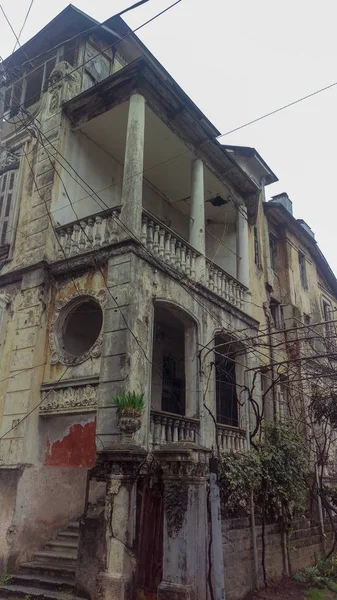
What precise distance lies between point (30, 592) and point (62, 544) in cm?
120

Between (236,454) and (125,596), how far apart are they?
3611 mm

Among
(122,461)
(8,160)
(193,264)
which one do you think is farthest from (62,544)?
(8,160)

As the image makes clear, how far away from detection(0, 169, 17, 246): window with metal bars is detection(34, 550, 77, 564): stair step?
22.2 ft

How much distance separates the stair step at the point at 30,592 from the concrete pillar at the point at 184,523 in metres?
1.85

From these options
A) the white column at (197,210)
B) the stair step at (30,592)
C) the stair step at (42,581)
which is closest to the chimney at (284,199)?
the white column at (197,210)

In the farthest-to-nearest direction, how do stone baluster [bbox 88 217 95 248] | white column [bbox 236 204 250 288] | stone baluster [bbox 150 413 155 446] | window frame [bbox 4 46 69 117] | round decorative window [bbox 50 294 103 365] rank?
white column [bbox 236 204 250 288]
window frame [bbox 4 46 69 117]
stone baluster [bbox 88 217 95 248]
round decorative window [bbox 50 294 103 365]
stone baluster [bbox 150 413 155 446]

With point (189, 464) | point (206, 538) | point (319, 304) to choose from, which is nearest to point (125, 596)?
point (206, 538)

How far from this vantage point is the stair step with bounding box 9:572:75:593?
6.66m

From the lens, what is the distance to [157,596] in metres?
5.24

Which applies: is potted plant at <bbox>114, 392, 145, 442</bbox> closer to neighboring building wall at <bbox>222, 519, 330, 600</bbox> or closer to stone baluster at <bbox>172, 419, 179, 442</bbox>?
stone baluster at <bbox>172, 419, 179, 442</bbox>

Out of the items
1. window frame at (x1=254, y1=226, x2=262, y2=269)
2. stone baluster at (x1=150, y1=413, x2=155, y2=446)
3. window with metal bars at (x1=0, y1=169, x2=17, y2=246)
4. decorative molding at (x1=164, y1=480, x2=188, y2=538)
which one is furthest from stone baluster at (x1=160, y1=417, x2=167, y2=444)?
window frame at (x1=254, y1=226, x2=262, y2=269)

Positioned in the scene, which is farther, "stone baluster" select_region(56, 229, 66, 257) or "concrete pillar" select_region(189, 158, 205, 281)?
"concrete pillar" select_region(189, 158, 205, 281)

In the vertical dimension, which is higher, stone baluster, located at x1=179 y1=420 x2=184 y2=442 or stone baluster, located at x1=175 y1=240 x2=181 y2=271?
stone baluster, located at x1=175 y1=240 x2=181 y2=271

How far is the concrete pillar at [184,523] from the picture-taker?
5.14 meters
